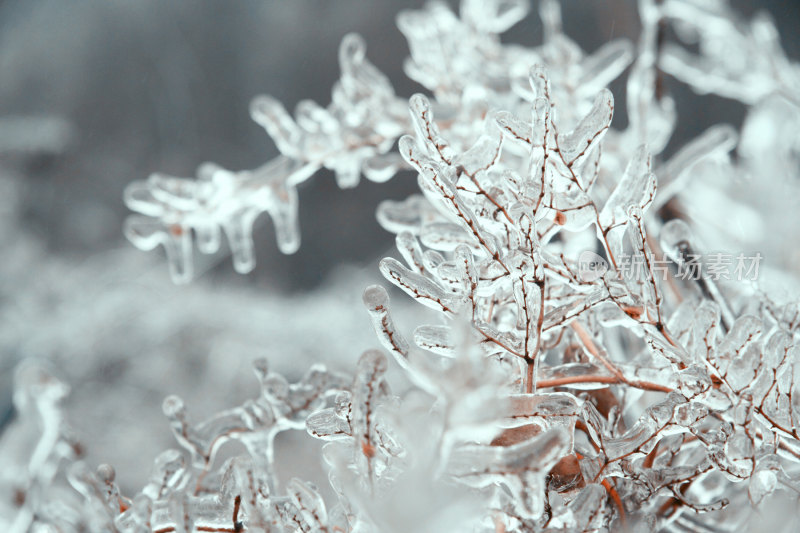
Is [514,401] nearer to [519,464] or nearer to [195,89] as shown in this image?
[519,464]

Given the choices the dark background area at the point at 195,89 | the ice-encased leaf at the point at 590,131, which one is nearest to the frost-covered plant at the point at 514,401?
the ice-encased leaf at the point at 590,131

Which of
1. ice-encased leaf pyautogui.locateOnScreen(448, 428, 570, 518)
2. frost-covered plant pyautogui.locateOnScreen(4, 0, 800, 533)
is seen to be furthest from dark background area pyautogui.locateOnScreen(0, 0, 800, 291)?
ice-encased leaf pyautogui.locateOnScreen(448, 428, 570, 518)

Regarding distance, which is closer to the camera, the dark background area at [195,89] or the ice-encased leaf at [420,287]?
the ice-encased leaf at [420,287]

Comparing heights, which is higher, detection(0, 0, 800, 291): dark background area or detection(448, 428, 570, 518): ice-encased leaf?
detection(0, 0, 800, 291): dark background area

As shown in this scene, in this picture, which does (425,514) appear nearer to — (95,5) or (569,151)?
(569,151)

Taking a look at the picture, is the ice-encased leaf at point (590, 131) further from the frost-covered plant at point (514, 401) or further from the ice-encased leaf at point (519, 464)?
the ice-encased leaf at point (519, 464)

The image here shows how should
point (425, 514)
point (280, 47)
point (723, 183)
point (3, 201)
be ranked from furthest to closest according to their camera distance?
1. point (280, 47)
2. point (3, 201)
3. point (723, 183)
4. point (425, 514)

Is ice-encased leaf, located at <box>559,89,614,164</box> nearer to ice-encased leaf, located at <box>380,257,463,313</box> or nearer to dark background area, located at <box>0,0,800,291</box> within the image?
ice-encased leaf, located at <box>380,257,463,313</box>

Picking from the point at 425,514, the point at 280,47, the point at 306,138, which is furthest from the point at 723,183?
the point at 280,47

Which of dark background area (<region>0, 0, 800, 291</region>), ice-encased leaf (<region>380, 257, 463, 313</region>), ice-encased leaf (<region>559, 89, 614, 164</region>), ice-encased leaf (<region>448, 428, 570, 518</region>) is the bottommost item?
ice-encased leaf (<region>448, 428, 570, 518</region>)
